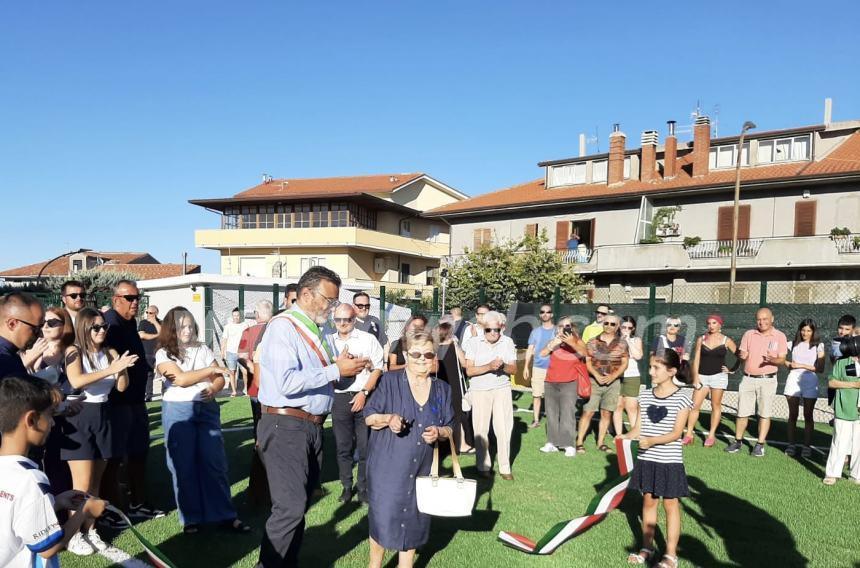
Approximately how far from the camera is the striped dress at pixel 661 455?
4762mm

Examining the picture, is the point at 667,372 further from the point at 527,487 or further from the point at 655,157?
the point at 655,157

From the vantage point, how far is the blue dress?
157 inches

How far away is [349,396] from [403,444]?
7.73 feet

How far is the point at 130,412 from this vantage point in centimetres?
544

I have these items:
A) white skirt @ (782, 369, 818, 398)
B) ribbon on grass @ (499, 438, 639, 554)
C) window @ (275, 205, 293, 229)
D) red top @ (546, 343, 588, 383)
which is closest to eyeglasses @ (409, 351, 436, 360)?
ribbon on grass @ (499, 438, 639, 554)

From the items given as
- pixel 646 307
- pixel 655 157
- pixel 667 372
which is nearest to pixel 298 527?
pixel 667 372

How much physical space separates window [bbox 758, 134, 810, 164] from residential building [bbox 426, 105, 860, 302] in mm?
45

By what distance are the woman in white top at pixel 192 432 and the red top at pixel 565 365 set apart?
183 inches

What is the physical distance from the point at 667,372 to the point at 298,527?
9.58 ft

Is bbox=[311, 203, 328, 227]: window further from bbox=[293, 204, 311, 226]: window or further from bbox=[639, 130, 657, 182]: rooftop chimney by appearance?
bbox=[639, 130, 657, 182]: rooftop chimney

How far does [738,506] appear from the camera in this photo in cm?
630

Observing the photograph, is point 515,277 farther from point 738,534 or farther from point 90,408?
point 90,408

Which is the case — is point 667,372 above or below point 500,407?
above

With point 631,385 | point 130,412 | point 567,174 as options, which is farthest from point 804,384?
point 567,174
